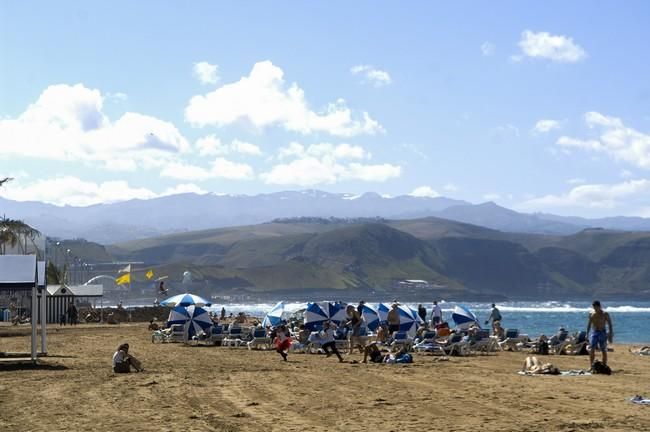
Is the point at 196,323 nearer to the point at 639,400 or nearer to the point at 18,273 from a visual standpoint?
the point at 18,273

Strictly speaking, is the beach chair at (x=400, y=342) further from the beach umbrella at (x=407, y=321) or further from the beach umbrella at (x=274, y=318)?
the beach umbrella at (x=274, y=318)

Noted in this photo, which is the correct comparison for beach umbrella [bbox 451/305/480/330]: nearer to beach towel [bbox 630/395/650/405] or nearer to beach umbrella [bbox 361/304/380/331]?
beach umbrella [bbox 361/304/380/331]

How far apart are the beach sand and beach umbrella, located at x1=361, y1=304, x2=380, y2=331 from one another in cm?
918

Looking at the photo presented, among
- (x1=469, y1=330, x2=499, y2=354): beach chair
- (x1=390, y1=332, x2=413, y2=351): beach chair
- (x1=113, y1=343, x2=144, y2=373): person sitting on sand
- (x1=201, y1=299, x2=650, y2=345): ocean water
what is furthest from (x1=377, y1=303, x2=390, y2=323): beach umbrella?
(x1=113, y1=343, x2=144, y2=373): person sitting on sand

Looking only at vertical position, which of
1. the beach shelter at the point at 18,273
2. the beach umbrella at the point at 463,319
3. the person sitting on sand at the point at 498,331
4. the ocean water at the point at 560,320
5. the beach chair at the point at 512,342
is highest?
the beach shelter at the point at 18,273

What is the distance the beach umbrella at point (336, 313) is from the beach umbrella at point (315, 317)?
15 cm

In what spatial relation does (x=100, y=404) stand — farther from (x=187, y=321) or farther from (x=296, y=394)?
(x=187, y=321)

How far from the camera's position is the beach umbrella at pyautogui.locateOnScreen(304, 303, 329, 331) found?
27.8 m

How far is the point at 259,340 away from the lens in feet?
85.8

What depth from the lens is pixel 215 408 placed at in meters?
12.4

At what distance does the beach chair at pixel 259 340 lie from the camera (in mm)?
26109

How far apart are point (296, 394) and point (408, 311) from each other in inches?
571

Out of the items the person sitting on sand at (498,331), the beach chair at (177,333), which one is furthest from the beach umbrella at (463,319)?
the beach chair at (177,333)

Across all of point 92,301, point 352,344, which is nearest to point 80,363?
point 352,344
